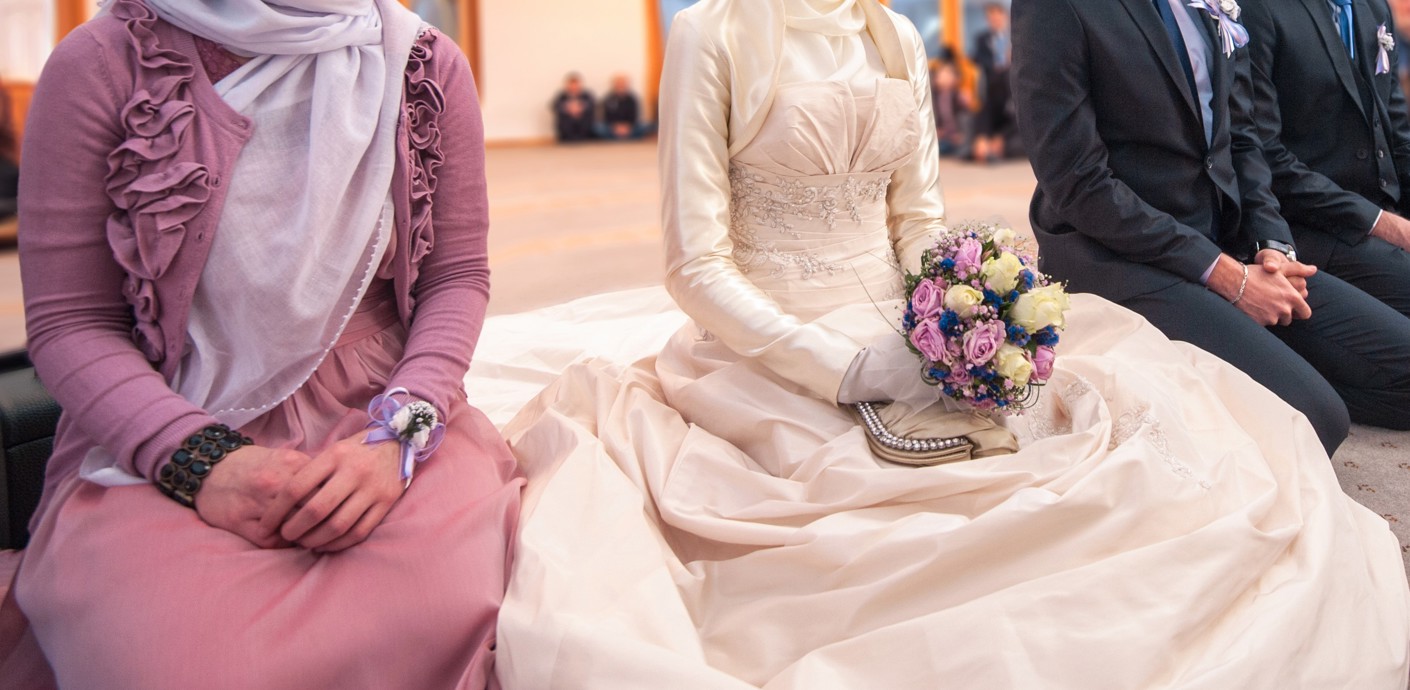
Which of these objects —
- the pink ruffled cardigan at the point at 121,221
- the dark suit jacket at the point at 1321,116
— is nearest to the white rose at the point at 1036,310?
the pink ruffled cardigan at the point at 121,221

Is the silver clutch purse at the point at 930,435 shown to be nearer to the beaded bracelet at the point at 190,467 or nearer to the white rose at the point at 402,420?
the white rose at the point at 402,420

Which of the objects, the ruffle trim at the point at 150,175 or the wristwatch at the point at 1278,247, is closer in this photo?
the ruffle trim at the point at 150,175

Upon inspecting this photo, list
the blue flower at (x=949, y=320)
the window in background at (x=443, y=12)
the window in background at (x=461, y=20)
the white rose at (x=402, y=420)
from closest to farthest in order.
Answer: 1. the white rose at (x=402, y=420)
2. the blue flower at (x=949, y=320)
3. the window in background at (x=443, y=12)
4. the window in background at (x=461, y=20)

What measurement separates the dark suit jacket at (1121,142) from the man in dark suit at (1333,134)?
0.39 metres

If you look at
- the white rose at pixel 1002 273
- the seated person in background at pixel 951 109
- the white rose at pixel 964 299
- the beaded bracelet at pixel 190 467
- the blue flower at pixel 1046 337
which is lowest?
the seated person in background at pixel 951 109

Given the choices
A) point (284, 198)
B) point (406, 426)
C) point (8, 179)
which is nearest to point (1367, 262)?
point (406, 426)

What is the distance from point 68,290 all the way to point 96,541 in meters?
0.37

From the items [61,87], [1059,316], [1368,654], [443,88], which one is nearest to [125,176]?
[61,87]

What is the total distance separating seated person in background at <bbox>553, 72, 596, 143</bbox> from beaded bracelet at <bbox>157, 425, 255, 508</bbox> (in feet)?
44.5

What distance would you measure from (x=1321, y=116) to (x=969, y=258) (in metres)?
2.04

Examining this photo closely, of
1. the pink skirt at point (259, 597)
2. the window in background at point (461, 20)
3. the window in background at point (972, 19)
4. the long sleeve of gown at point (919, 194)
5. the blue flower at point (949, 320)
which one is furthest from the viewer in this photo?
the window in background at point (972, 19)

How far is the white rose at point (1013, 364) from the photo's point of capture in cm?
158

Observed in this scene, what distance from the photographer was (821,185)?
198cm

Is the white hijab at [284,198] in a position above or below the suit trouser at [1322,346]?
above
